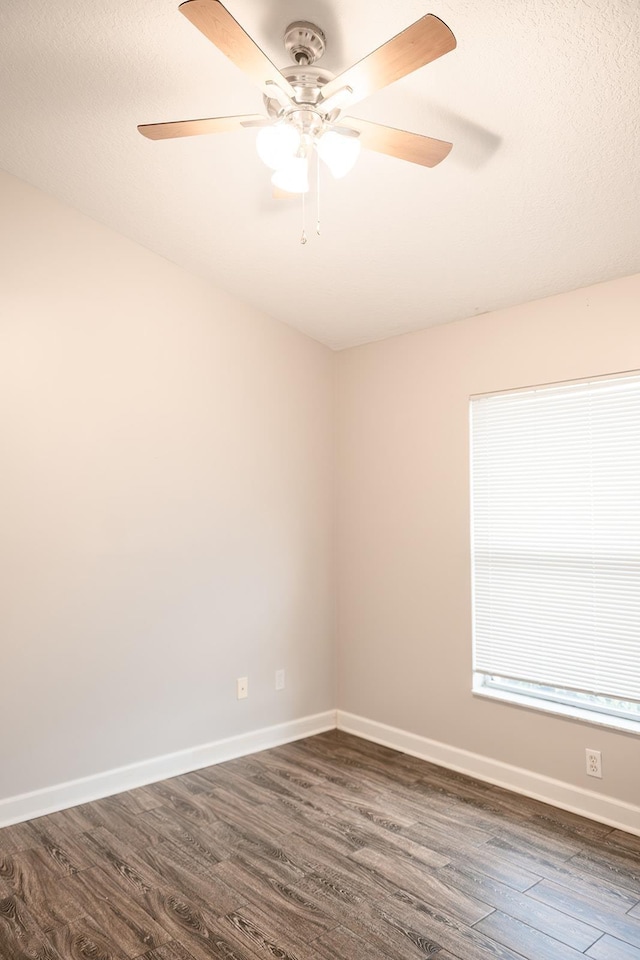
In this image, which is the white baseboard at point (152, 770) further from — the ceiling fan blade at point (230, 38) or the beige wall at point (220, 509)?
the ceiling fan blade at point (230, 38)

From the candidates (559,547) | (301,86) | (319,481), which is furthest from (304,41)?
(319,481)

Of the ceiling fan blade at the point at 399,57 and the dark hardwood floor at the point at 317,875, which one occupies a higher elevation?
the ceiling fan blade at the point at 399,57

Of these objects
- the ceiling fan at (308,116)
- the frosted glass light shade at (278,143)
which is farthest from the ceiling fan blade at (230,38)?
the frosted glass light shade at (278,143)

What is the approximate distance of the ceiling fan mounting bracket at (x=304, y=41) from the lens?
2.04 meters

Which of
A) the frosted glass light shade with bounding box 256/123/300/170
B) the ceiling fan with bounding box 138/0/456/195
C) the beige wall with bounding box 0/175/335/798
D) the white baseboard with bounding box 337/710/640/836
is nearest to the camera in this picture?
the ceiling fan with bounding box 138/0/456/195

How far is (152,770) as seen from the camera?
3436 mm

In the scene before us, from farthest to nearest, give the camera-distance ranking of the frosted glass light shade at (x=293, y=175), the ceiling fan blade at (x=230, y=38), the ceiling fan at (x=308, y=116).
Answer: the frosted glass light shade at (x=293, y=175), the ceiling fan at (x=308, y=116), the ceiling fan blade at (x=230, y=38)

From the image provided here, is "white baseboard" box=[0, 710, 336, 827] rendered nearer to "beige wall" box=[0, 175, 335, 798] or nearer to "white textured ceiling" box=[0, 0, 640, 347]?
"beige wall" box=[0, 175, 335, 798]

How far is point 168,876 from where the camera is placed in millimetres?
2525

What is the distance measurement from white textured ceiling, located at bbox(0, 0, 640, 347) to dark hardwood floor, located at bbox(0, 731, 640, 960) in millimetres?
2478

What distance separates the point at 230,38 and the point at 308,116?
39 cm

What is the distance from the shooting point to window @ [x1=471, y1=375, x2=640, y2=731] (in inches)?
118

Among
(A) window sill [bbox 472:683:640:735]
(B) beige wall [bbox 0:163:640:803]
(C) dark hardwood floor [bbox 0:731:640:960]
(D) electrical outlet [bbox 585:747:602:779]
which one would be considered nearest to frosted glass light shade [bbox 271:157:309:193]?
(B) beige wall [bbox 0:163:640:803]

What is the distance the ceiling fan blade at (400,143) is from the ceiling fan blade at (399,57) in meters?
0.10
